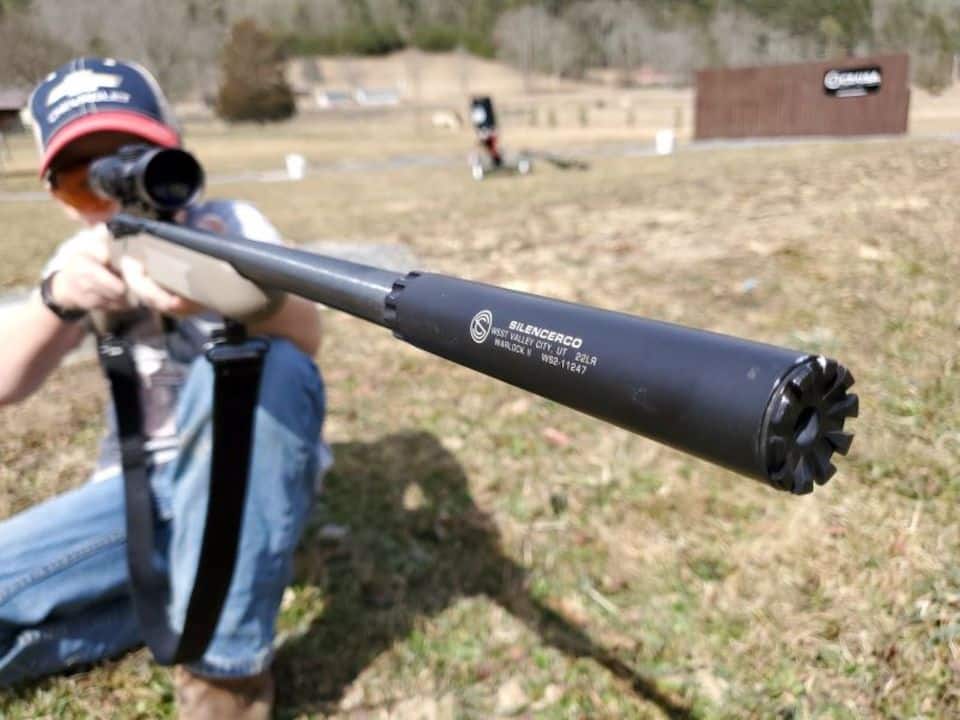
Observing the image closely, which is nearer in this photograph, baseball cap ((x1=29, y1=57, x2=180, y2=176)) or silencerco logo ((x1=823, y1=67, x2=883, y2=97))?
baseball cap ((x1=29, y1=57, x2=180, y2=176))

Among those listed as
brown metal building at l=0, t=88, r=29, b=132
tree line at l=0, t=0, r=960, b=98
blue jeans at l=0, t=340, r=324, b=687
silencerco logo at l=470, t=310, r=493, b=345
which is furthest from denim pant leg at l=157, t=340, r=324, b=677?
tree line at l=0, t=0, r=960, b=98

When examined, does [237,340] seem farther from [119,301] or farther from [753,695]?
[753,695]

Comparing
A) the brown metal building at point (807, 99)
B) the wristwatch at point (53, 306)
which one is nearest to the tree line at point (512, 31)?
the brown metal building at point (807, 99)

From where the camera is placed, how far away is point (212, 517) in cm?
172

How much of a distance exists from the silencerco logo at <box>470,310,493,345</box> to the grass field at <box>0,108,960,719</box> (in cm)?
136

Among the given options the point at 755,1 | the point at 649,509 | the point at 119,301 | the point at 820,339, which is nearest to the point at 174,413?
the point at 119,301

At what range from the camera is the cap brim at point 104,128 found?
1890 millimetres

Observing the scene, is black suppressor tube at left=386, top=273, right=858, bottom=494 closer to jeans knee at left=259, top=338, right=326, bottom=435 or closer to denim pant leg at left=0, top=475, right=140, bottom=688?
jeans knee at left=259, top=338, right=326, bottom=435

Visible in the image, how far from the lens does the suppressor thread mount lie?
65cm

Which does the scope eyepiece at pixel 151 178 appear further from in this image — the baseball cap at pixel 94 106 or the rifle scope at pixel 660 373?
the rifle scope at pixel 660 373

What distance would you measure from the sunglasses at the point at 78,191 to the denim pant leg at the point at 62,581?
739mm

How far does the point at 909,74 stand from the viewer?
1753cm

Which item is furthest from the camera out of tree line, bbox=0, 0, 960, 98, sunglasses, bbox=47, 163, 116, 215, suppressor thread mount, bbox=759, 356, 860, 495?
tree line, bbox=0, 0, 960, 98

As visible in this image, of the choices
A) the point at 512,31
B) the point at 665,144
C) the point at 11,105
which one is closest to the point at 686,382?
the point at 11,105
